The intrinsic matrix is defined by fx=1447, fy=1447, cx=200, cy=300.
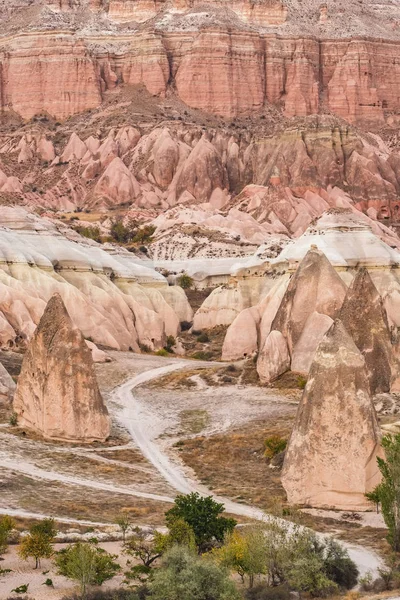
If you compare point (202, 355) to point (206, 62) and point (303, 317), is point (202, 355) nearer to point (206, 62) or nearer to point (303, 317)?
point (303, 317)

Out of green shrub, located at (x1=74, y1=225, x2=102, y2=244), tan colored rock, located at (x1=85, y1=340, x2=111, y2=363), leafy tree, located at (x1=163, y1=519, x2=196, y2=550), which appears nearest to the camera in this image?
leafy tree, located at (x1=163, y1=519, x2=196, y2=550)

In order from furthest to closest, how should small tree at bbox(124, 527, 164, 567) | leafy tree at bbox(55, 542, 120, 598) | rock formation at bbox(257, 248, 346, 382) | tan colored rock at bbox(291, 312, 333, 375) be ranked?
rock formation at bbox(257, 248, 346, 382) → tan colored rock at bbox(291, 312, 333, 375) → small tree at bbox(124, 527, 164, 567) → leafy tree at bbox(55, 542, 120, 598)

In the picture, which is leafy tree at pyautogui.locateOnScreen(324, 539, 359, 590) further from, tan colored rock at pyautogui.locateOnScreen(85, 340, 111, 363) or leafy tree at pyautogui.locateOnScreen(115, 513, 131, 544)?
tan colored rock at pyautogui.locateOnScreen(85, 340, 111, 363)

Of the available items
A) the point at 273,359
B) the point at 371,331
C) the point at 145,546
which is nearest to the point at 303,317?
the point at 273,359

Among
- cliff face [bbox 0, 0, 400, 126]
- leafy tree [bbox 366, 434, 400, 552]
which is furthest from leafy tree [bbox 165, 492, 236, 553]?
cliff face [bbox 0, 0, 400, 126]

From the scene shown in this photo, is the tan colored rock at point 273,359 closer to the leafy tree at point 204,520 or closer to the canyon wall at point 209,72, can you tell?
the leafy tree at point 204,520

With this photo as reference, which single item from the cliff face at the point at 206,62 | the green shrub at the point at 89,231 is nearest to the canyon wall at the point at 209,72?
the cliff face at the point at 206,62

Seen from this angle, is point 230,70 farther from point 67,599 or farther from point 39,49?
point 67,599
